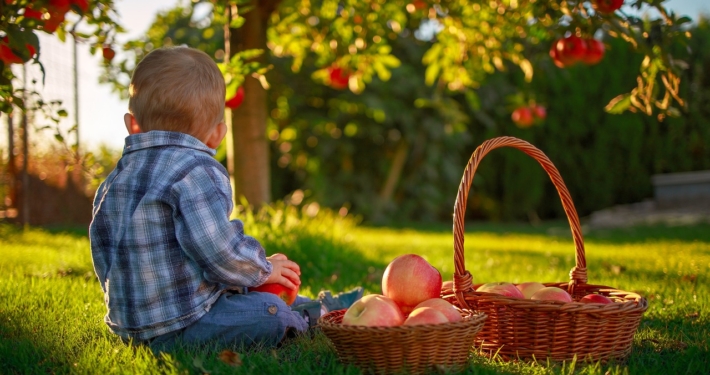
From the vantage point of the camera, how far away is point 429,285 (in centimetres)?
232

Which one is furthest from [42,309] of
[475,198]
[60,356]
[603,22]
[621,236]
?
[475,198]

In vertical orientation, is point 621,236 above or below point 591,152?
below

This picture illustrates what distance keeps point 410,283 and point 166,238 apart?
2.63 feet

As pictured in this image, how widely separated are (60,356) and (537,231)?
24.7 ft

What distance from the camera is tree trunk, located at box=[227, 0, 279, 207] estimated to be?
16.0 feet

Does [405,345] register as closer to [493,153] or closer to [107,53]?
[107,53]

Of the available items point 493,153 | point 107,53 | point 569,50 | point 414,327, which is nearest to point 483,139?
point 493,153

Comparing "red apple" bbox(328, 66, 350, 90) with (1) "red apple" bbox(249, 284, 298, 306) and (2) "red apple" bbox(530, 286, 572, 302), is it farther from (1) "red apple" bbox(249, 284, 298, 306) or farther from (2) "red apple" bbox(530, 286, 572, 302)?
(2) "red apple" bbox(530, 286, 572, 302)

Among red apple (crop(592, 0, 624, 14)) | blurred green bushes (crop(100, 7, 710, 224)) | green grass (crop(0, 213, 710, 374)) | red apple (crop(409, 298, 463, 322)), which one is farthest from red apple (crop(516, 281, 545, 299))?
blurred green bushes (crop(100, 7, 710, 224))

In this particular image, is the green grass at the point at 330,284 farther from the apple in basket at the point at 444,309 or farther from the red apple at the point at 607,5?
the red apple at the point at 607,5

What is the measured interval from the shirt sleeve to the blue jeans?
0.11 meters

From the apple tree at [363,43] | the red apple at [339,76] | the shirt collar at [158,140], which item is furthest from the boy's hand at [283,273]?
the red apple at [339,76]

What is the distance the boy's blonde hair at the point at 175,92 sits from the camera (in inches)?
87.1

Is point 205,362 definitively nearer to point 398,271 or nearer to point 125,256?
point 125,256
